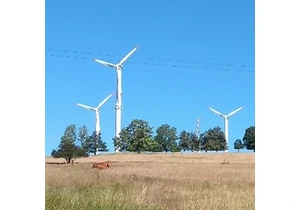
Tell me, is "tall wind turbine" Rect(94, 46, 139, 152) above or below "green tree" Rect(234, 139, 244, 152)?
above

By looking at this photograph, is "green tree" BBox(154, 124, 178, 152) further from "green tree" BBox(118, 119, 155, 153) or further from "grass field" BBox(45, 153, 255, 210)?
"grass field" BBox(45, 153, 255, 210)

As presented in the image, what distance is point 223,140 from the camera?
2914mm

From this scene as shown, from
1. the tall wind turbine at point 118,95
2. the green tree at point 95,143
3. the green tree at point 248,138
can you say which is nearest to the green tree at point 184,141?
the tall wind turbine at point 118,95

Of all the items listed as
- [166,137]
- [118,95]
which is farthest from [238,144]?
[118,95]

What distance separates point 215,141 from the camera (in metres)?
3.03

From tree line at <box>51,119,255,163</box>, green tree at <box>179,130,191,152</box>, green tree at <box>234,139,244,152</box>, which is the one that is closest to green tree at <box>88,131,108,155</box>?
tree line at <box>51,119,255,163</box>

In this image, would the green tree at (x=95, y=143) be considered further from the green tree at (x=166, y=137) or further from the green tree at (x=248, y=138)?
the green tree at (x=248, y=138)

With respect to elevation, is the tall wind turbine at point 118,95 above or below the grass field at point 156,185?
above

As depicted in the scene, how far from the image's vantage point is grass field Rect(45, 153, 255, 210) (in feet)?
7.58

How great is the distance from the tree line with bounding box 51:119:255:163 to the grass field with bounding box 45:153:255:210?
100 millimetres

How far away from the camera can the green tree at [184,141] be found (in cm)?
292

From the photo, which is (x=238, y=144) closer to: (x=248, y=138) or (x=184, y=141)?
(x=248, y=138)
